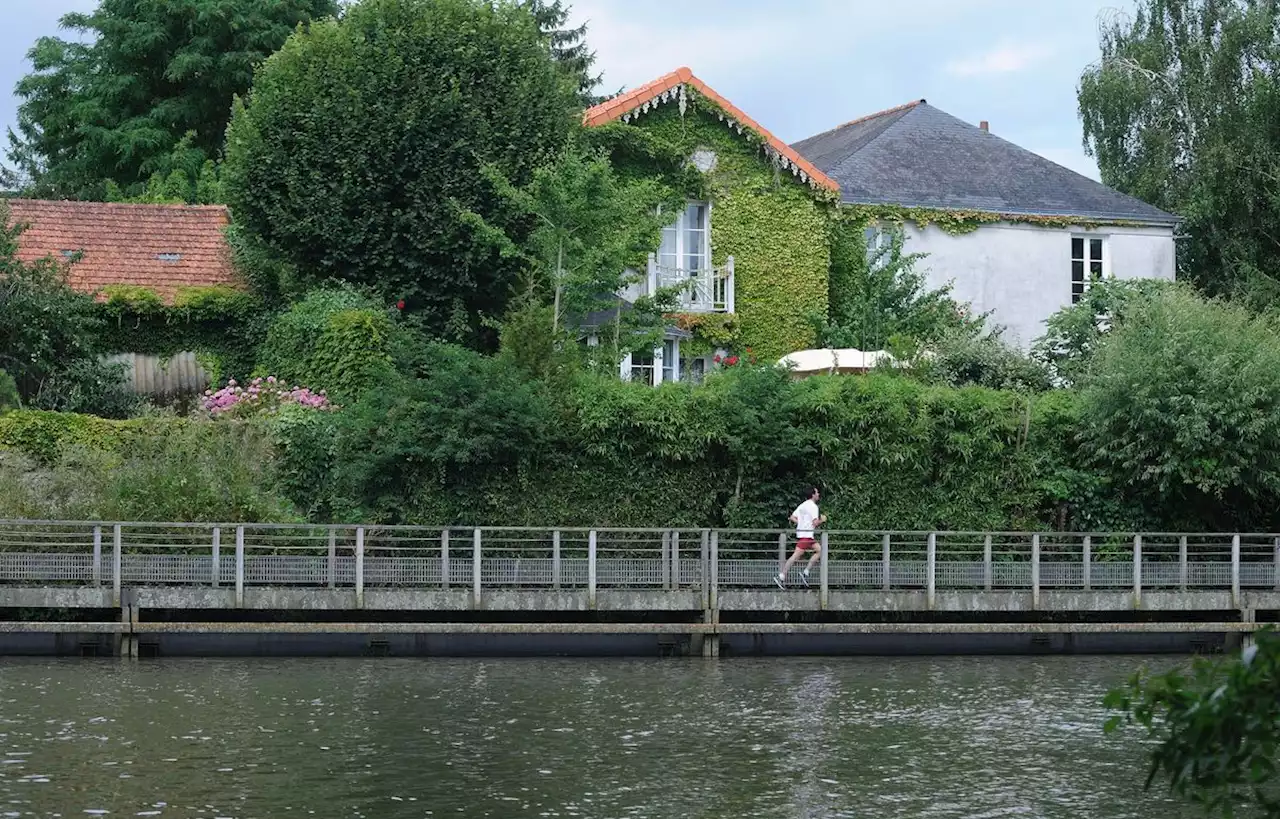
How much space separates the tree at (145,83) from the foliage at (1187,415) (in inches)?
1213

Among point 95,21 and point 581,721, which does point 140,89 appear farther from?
point 581,721

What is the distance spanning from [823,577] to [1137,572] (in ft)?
17.5

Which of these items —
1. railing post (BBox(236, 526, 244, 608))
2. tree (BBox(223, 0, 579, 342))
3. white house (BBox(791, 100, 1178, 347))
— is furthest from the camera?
white house (BBox(791, 100, 1178, 347))

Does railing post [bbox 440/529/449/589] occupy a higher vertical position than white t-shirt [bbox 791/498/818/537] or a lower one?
lower

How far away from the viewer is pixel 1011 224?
46.2m

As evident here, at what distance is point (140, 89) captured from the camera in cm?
5716

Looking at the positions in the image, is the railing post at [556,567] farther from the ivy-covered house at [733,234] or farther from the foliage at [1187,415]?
the ivy-covered house at [733,234]

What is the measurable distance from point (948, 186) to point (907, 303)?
18.3 feet

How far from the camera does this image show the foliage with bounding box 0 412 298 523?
2866cm

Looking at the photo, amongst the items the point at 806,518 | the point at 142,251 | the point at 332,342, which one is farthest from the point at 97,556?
the point at 142,251

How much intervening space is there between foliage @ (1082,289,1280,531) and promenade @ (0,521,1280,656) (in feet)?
3.76

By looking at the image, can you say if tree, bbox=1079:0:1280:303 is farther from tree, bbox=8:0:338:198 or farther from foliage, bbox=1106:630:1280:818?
foliage, bbox=1106:630:1280:818

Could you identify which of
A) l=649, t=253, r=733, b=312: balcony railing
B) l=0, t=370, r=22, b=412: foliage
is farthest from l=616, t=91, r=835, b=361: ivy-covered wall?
l=0, t=370, r=22, b=412: foliage

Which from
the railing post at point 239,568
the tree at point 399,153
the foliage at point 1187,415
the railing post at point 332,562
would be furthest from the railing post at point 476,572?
the foliage at point 1187,415
